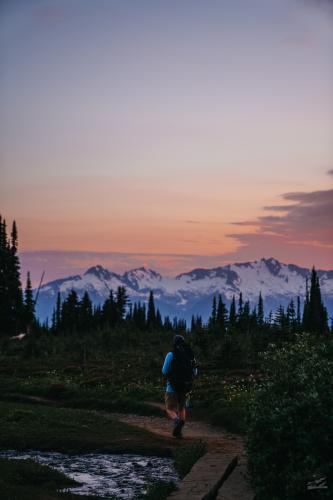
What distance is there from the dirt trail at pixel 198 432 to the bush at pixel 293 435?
4171 millimetres

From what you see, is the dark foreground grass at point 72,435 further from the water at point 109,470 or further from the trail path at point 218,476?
the trail path at point 218,476

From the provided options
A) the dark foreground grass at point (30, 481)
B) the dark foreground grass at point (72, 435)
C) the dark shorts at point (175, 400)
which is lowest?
the dark foreground grass at point (72, 435)

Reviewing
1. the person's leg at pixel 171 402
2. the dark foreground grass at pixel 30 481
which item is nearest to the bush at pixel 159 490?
the dark foreground grass at pixel 30 481

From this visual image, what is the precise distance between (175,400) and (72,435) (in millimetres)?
2876

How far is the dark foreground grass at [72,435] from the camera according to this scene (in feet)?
48.0

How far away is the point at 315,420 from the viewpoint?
28.8 ft

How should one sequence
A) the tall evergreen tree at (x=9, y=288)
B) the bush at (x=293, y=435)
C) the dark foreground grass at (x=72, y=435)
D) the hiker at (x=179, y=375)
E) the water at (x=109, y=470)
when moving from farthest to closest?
the tall evergreen tree at (x=9, y=288) < the hiker at (x=179, y=375) < the dark foreground grass at (x=72, y=435) < the water at (x=109, y=470) < the bush at (x=293, y=435)

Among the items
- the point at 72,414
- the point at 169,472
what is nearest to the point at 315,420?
the point at 169,472

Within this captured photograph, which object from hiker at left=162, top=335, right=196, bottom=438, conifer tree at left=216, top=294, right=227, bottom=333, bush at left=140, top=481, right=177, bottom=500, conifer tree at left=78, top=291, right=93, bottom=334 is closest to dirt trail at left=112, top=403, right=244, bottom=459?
hiker at left=162, top=335, right=196, bottom=438

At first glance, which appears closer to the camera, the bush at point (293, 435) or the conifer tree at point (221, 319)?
the bush at point (293, 435)

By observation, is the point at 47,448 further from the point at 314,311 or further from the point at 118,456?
the point at 314,311

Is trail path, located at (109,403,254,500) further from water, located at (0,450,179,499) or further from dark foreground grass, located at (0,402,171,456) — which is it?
dark foreground grass, located at (0,402,171,456)

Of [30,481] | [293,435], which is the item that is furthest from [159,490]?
[293,435]

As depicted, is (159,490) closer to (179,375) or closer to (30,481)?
(30,481)
